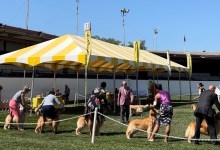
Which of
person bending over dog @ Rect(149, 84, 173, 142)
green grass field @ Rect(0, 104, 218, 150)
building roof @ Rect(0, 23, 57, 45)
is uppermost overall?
building roof @ Rect(0, 23, 57, 45)

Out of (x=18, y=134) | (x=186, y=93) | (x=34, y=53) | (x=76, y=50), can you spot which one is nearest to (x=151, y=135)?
(x=18, y=134)

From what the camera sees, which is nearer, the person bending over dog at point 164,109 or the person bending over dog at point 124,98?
the person bending over dog at point 164,109

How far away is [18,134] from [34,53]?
7795 millimetres

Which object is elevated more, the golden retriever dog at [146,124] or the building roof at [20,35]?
the building roof at [20,35]

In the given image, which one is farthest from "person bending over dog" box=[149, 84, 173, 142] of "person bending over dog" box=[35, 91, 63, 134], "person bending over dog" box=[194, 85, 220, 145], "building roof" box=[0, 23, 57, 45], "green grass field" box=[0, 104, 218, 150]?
"building roof" box=[0, 23, 57, 45]

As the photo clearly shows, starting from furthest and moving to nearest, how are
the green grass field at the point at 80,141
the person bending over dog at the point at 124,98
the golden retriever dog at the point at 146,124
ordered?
1. the person bending over dog at the point at 124,98
2. the golden retriever dog at the point at 146,124
3. the green grass field at the point at 80,141

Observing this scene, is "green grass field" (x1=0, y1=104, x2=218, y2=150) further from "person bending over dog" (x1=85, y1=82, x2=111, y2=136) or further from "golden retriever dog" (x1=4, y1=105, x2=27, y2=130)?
"person bending over dog" (x1=85, y1=82, x2=111, y2=136)

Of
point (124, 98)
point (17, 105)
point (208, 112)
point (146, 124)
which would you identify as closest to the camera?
point (208, 112)

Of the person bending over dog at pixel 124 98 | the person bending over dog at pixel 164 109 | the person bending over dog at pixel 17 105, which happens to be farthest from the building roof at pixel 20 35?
the person bending over dog at pixel 164 109

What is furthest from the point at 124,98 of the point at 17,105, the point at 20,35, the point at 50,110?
the point at 20,35

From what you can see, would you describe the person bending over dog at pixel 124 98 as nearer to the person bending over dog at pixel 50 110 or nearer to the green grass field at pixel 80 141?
the green grass field at pixel 80 141

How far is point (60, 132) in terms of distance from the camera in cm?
1297

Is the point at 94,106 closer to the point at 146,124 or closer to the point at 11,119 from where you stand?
the point at 146,124

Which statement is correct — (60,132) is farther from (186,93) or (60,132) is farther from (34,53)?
(186,93)
